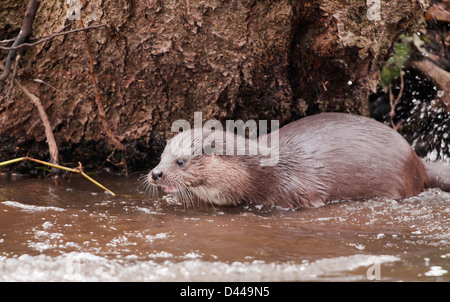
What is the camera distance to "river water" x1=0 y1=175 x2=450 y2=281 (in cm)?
218

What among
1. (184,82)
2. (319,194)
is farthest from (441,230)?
(184,82)

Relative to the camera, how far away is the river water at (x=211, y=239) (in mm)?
2182

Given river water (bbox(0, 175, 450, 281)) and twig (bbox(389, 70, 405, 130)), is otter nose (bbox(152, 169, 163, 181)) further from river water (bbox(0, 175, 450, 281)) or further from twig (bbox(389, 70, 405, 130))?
twig (bbox(389, 70, 405, 130))

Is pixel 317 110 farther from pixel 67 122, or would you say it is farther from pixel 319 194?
pixel 67 122

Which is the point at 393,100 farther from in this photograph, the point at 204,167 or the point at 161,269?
the point at 161,269

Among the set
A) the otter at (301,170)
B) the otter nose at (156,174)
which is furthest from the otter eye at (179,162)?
the otter nose at (156,174)

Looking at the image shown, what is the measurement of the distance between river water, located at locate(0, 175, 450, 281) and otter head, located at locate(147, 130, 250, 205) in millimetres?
95

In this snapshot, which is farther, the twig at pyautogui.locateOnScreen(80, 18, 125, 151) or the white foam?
the twig at pyautogui.locateOnScreen(80, 18, 125, 151)

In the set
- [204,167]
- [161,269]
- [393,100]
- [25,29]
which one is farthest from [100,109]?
[393,100]

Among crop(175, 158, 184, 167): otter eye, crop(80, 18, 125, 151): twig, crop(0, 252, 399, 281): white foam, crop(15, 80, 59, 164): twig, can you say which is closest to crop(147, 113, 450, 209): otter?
crop(175, 158, 184, 167): otter eye

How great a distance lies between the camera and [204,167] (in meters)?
3.25

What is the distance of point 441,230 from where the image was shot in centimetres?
272

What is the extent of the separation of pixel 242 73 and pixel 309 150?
711 mm

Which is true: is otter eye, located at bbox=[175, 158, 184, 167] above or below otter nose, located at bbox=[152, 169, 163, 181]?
above
